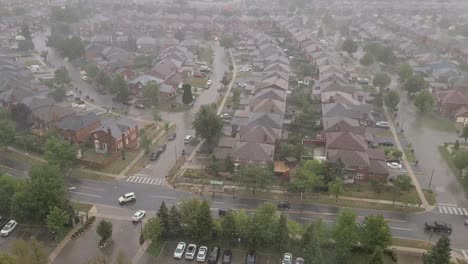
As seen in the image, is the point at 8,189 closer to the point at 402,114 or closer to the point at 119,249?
the point at 119,249

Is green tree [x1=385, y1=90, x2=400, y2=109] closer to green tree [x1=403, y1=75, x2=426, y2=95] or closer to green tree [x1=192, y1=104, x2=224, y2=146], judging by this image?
green tree [x1=403, y1=75, x2=426, y2=95]

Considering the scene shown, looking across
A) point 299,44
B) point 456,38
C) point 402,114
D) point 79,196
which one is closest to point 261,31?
point 299,44

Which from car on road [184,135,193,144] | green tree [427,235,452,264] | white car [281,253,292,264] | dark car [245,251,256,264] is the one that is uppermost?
green tree [427,235,452,264]

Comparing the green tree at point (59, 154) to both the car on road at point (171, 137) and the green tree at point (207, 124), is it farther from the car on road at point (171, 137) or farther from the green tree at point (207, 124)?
the green tree at point (207, 124)

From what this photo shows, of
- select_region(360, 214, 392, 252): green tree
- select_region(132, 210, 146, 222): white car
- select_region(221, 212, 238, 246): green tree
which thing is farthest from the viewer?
select_region(132, 210, 146, 222): white car

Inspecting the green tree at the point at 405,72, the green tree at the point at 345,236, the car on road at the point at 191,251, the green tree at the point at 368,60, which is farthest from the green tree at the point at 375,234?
the green tree at the point at 368,60

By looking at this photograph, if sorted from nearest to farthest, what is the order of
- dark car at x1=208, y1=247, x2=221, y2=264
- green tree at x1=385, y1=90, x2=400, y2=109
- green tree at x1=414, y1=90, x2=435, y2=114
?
dark car at x1=208, y1=247, x2=221, y2=264 < green tree at x1=414, y1=90, x2=435, y2=114 < green tree at x1=385, y1=90, x2=400, y2=109

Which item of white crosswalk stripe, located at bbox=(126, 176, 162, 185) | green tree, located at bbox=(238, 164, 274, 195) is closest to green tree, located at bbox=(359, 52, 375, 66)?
green tree, located at bbox=(238, 164, 274, 195)
